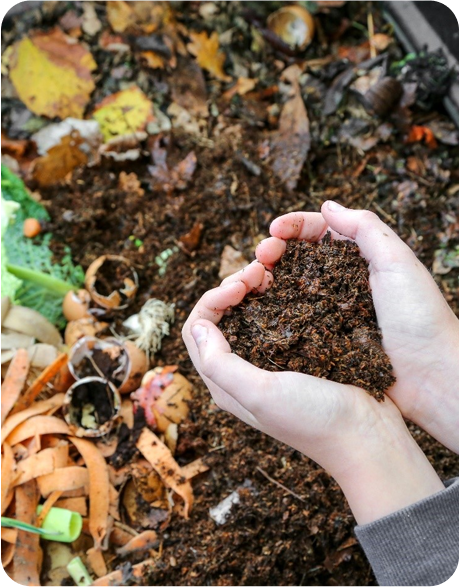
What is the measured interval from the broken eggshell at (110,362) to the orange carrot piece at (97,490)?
349mm

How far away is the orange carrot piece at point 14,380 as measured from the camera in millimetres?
2688

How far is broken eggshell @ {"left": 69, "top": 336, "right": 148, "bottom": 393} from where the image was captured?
2.91 meters

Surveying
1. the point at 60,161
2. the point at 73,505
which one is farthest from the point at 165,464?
the point at 60,161

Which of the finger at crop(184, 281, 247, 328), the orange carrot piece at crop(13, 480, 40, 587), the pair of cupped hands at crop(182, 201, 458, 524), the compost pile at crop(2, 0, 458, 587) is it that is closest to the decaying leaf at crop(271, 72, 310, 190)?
the compost pile at crop(2, 0, 458, 587)

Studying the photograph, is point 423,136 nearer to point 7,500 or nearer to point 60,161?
point 60,161

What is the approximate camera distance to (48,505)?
2514mm

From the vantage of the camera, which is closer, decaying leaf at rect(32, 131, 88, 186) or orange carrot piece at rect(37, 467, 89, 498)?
orange carrot piece at rect(37, 467, 89, 498)

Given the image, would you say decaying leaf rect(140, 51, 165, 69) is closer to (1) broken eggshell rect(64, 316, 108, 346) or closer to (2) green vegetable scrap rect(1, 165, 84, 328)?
(2) green vegetable scrap rect(1, 165, 84, 328)

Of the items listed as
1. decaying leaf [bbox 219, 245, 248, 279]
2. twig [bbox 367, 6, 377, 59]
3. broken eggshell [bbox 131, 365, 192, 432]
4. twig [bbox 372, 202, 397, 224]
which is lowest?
broken eggshell [bbox 131, 365, 192, 432]

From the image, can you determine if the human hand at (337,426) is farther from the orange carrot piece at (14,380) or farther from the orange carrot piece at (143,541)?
the orange carrot piece at (14,380)

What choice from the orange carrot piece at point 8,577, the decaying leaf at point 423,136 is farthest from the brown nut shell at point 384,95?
the orange carrot piece at point 8,577

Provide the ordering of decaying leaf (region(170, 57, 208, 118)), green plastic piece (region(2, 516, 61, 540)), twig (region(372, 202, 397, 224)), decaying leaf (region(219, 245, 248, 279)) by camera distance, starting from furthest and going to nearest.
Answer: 1. decaying leaf (region(170, 57, 208, 118))
2. twig (region(372, 202, 397, 224))
3. decaying leaf (region(219, 245, 248, 279))
4. green plastic piece (region(2, 516, 61, 540))

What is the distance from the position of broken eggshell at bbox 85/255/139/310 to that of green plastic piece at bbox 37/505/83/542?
1.11 metres

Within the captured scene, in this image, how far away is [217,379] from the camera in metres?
1.72
